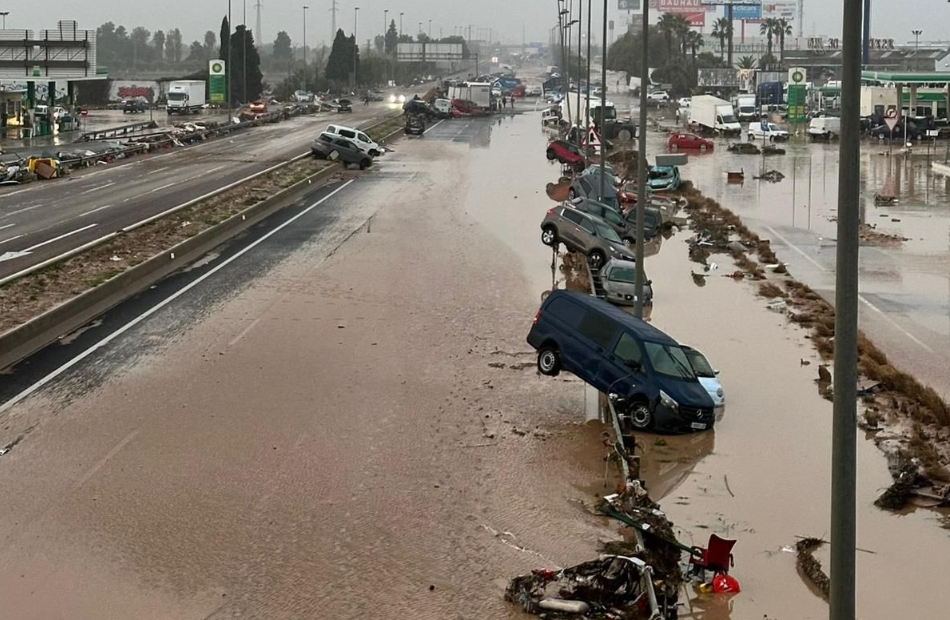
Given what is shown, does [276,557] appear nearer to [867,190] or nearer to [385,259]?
[385,259]

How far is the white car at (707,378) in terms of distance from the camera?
64.4ft

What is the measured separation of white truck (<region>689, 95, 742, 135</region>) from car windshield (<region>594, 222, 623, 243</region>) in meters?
57.7

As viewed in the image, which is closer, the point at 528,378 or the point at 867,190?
the point at 528,378

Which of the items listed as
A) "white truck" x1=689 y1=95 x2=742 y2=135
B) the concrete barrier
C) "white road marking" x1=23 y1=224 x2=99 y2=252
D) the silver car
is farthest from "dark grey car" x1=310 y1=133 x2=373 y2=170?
"white truck" x1=689 y1=95 x2=742 y2=135

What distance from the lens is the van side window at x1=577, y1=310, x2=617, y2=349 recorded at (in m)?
19.8

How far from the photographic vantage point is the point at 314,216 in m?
43.6

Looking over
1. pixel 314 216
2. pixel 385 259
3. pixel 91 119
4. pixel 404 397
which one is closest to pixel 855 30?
pixel 404 397

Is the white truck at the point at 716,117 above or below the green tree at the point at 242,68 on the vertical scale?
below

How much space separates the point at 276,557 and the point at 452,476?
351 cm

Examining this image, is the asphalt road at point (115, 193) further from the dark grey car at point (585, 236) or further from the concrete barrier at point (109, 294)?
the dark grey car at point (585, 236)

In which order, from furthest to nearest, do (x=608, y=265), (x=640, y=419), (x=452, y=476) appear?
(x=608, y=265)
(x=640, y=419)
(x=452, y=476)

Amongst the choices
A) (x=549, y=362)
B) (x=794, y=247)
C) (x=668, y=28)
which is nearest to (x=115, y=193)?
(x=794, y=247)

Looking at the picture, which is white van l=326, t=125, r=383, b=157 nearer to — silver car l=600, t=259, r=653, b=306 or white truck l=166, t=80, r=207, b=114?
silver car l=600, t=259, r=653, b=306

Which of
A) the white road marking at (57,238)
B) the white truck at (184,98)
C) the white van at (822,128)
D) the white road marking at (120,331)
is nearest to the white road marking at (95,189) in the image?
the white road marking at (57,238)
